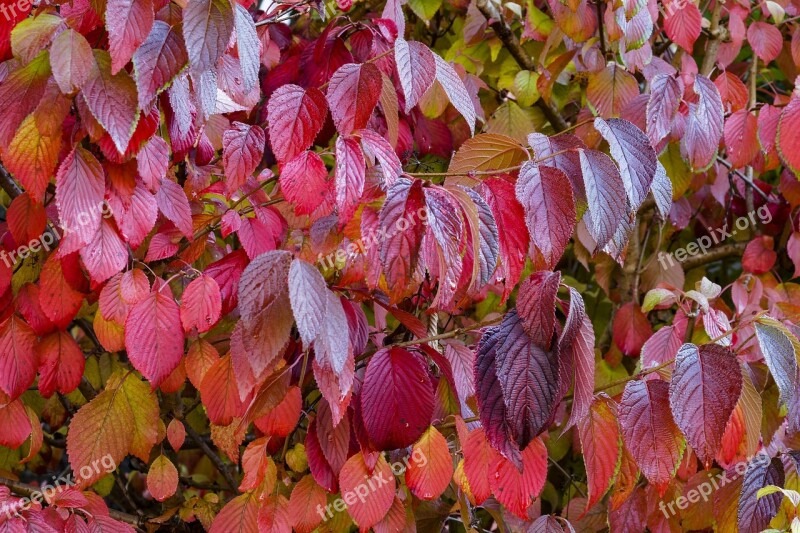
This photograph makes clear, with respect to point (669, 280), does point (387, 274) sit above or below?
above

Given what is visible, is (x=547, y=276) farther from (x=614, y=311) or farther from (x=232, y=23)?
(x=614, y=311)

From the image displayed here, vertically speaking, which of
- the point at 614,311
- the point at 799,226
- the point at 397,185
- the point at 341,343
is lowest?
the point at 614,311

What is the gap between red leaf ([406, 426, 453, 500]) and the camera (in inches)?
41.8

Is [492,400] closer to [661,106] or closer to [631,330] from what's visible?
[661,106]

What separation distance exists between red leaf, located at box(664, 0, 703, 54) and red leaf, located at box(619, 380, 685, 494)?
0.97 meters

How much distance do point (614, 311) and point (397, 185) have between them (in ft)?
4.39

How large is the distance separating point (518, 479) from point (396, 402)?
0.17m

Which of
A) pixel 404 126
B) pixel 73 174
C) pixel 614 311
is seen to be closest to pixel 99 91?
pixel 73 174

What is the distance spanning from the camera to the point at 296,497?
1.14 meters

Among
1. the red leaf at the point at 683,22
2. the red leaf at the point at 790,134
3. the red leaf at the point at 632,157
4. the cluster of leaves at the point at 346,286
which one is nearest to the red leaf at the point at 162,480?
the cluster of leaves at the point at 346,286
